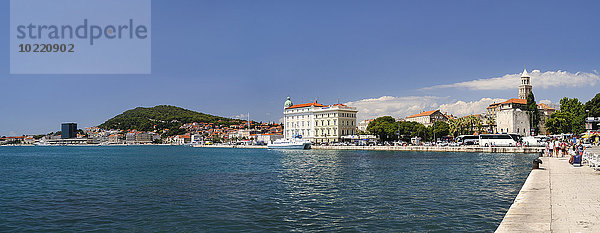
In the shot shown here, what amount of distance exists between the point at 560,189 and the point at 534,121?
91.1m

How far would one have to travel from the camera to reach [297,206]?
14.4m

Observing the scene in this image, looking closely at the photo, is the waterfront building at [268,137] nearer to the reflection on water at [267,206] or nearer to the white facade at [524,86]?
the white facade at [524,86]

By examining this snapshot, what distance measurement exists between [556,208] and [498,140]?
60847 mm

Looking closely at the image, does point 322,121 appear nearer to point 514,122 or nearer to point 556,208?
point 514,122

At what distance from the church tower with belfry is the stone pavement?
128 meters

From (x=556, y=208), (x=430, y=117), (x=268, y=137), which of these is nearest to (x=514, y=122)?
(x=430, y=117)

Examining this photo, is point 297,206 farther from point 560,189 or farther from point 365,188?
point 560,189

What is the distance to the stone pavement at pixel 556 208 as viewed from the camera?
7902 mm

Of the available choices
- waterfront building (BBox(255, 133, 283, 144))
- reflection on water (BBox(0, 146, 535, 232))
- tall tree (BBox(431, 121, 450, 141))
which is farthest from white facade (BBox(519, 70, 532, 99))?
reflection on water (BBox(0, 146, 535, 232))

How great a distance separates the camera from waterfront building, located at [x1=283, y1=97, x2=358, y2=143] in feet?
→ 397

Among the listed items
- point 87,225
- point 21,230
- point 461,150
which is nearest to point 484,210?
point 87,225

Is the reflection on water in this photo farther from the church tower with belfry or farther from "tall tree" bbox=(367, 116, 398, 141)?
the church tower with belfry

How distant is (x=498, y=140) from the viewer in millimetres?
65438

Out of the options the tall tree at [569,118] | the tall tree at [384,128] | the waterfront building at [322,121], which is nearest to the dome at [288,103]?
the waterfront building at [322,121]
